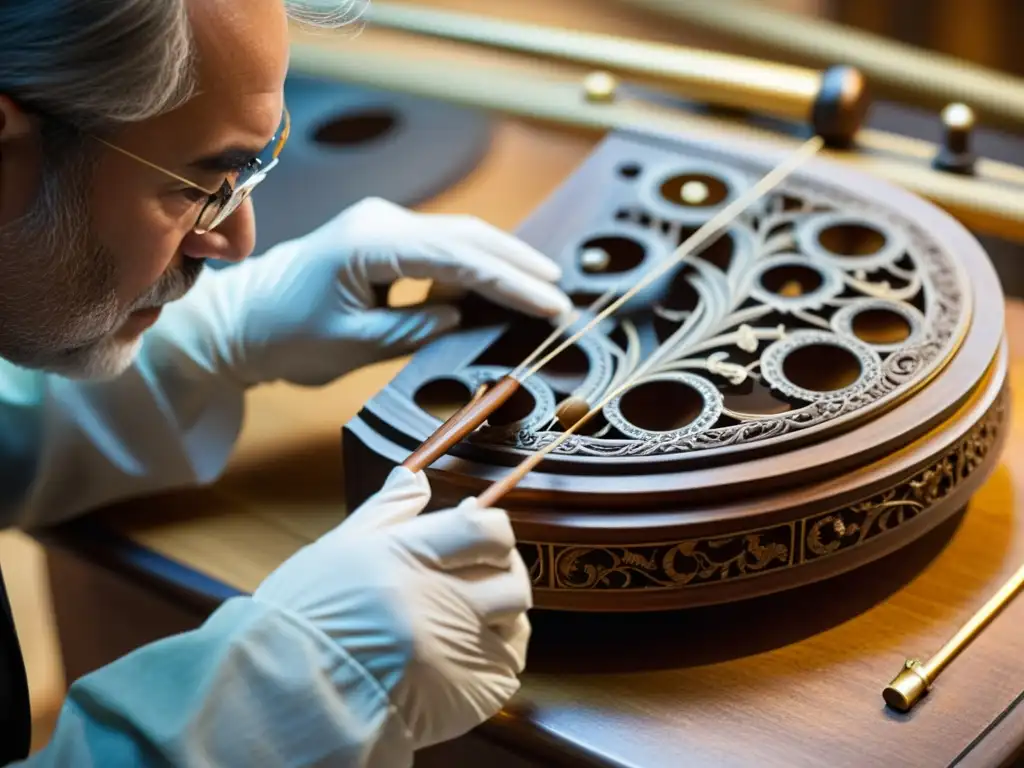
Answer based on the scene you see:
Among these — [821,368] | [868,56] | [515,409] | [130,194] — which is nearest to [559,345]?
[515,409]

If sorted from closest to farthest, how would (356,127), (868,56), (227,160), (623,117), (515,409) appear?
1. (227,160)
2. (515,409)
3. (623,117)
4. (868,56)
5. (356,127)

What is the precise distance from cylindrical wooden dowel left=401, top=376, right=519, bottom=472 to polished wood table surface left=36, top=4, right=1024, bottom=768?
0.15 m

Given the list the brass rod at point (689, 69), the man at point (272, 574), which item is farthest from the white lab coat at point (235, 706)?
the brass rod at point (689, 69)

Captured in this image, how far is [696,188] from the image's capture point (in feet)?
3.80

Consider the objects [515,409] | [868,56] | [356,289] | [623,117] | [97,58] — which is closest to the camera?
[97,58]

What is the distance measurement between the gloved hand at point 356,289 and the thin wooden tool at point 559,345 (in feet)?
0.12

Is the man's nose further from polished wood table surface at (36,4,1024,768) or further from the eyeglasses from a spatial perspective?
polished wood table surface at (36,4,1024,768)

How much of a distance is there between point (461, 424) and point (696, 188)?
1.24 feet

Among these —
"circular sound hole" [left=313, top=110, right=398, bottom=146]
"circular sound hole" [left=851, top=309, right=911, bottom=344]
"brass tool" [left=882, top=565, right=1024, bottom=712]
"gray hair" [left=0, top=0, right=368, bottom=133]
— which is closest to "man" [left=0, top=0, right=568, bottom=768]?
"gray hair" [left=0, top=0, right=368, bottom=133]

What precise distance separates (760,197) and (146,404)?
505mm

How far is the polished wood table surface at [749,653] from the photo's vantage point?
85 centimetres

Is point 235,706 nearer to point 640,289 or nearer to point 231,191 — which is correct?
point 231,191

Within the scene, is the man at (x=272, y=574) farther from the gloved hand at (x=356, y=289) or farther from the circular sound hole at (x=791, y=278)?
the circular sound hole at (x=791, y=278)

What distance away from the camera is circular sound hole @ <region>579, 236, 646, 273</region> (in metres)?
1.09
